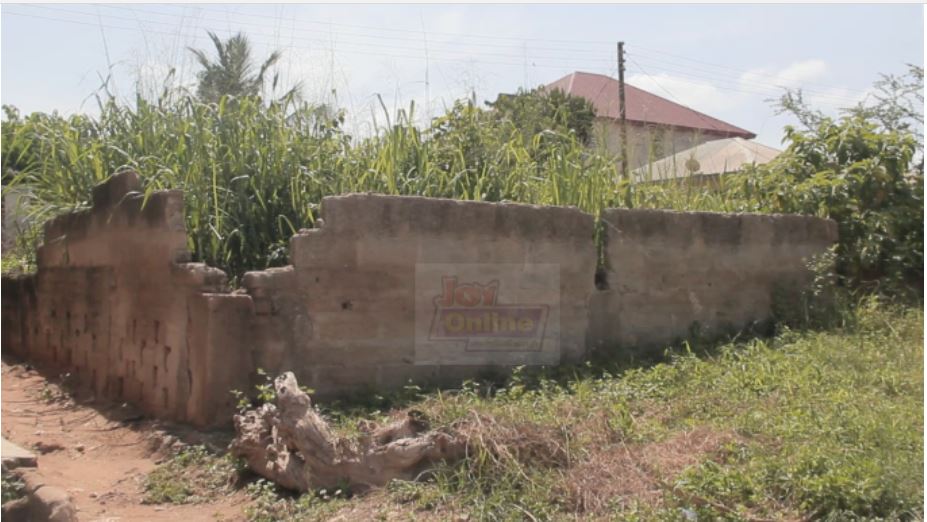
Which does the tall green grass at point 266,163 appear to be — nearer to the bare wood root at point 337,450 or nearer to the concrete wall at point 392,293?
the concrete wall at point 392,293

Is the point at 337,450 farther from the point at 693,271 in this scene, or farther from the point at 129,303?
the point at 693,271

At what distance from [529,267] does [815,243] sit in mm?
3234

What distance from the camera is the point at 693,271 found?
7.54 metres

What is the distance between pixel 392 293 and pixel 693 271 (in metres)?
2.75

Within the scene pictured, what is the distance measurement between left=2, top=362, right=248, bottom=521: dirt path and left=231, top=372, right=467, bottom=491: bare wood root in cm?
30

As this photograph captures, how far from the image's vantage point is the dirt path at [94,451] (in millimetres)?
4777

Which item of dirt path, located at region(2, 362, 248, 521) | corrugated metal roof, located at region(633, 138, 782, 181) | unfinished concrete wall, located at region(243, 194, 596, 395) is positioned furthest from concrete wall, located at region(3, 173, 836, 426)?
corrugated metal roof, located at region(633, 138, 782, 181)

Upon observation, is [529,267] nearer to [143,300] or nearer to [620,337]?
[620,337]

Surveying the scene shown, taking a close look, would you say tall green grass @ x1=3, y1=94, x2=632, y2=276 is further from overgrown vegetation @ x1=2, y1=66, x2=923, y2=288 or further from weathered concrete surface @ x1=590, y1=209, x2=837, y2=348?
weathered concrete surface @ x1=590, y1=209, x2=837, y2=348

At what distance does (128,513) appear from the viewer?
474cm

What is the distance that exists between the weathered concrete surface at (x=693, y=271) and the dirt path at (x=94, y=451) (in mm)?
3318

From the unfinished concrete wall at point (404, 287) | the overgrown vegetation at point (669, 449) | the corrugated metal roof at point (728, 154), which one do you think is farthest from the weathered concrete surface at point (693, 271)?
the corrugated metal roof at point (728, 154)

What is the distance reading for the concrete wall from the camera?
586 cm

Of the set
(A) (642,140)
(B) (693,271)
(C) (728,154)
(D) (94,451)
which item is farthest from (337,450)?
(C) (728,154)
